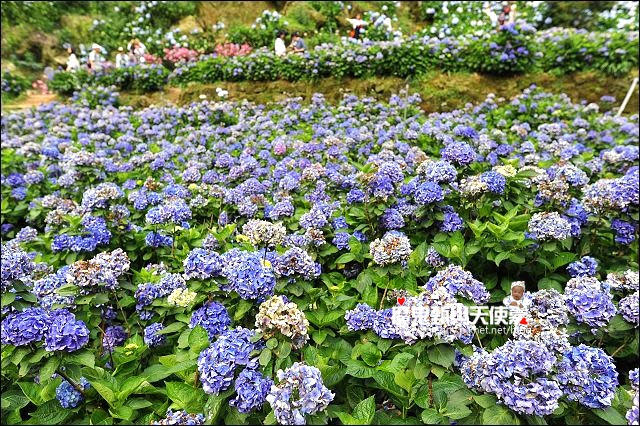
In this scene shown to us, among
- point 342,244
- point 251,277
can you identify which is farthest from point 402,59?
point 251,277

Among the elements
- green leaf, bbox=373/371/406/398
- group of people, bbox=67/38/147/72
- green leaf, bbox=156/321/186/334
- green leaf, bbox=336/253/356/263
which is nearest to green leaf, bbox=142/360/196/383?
green leaf, bbox=156/321/186/334

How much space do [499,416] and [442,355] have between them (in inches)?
12.2

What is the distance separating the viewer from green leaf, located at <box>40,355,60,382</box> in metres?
1.68

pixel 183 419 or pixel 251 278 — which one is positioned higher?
pixel 251 278

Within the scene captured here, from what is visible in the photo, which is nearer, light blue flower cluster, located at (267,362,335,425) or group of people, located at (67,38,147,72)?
light blue flower cluster, located at (267,362,335,425)

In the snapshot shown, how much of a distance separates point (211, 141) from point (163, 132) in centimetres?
96

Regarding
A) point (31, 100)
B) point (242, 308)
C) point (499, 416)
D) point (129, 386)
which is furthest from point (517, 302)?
point (31, 100)

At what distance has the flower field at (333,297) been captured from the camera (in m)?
1.47

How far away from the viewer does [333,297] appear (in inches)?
90.4

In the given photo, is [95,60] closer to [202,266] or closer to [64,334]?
[202,266]

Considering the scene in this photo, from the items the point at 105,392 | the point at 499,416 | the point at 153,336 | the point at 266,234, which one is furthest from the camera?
the point at 266,234

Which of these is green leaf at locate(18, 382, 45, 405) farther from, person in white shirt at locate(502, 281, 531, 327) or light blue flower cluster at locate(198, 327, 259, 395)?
person in white shirt at locate(502, 281, 531, 327)

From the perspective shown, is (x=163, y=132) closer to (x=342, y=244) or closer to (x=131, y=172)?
(x=131, y=172)

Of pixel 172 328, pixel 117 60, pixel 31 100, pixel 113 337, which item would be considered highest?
pixel 117 60
